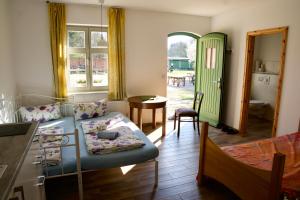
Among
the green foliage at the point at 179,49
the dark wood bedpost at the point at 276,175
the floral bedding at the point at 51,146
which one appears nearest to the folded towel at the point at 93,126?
the floral bedding at the point at 51,146

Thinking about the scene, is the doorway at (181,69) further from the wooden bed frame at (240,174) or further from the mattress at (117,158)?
the mattress at (117,158)

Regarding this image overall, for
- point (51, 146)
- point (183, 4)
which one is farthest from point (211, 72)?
point (51, 146)

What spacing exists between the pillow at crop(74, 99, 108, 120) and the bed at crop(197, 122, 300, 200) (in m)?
2.17

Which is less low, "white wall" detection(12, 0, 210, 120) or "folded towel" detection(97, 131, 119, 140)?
"white wall" detection(12, 0, 210, 120)

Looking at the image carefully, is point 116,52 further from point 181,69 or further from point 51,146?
point 181,69

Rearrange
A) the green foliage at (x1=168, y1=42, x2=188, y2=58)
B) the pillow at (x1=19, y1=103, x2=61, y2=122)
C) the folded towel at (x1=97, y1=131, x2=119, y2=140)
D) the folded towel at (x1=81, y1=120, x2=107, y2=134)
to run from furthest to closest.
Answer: the green foliage at (x1=168, y1=42, x2=188, y2=58), the pillow at (x1=19, y1=103, x2=61, y2=122), the folded towel at (x1=81, y1=120, x2=107, y2=134), the folded towel at (x1=97, y1=131, x2=119, y2=140)

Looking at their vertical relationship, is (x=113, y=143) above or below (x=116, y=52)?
below

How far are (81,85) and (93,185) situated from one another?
7.63 feet

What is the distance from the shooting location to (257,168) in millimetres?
1877

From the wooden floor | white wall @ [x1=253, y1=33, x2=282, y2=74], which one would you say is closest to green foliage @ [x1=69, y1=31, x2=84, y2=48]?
the wooden floor

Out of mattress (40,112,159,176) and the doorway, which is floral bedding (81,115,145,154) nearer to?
mattress (40,112,159,176)

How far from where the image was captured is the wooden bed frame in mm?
1694

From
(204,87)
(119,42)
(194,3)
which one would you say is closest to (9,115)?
(119,42)

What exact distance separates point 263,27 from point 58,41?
364cm
